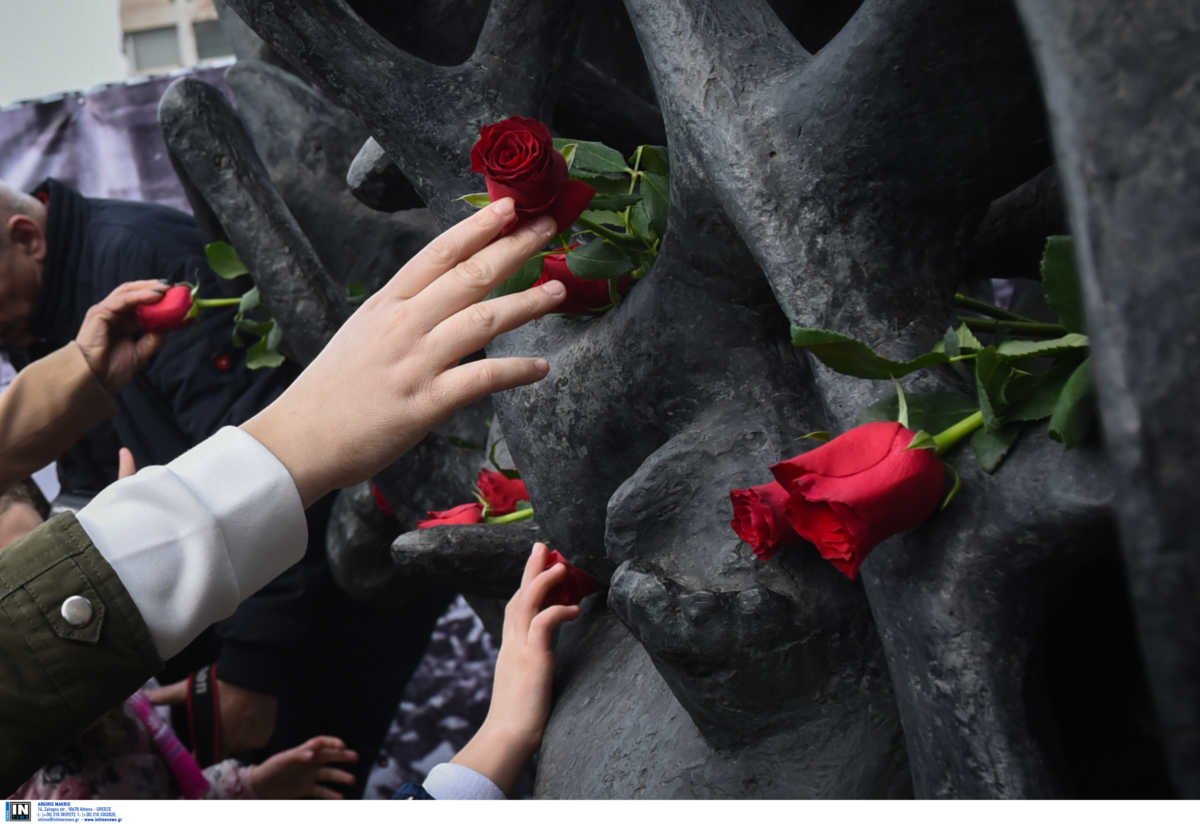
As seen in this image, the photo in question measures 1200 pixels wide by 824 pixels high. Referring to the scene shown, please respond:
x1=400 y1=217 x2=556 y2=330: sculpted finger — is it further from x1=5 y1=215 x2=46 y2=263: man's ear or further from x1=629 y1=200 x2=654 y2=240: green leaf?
x1=5 y1=215 x2=46 y2=263: man's ear

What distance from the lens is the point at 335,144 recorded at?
1229 millimetres

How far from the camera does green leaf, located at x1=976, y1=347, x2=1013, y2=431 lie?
1.48 ft

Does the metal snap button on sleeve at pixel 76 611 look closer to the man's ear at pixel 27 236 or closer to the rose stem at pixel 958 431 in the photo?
the rose stem at pixel 958 431

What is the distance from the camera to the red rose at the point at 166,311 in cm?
111

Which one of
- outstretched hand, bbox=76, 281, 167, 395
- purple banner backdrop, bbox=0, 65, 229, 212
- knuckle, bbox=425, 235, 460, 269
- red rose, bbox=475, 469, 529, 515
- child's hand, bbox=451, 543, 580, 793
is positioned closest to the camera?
knuckle, bbox=425, 235, 460, 269

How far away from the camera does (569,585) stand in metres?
0.79

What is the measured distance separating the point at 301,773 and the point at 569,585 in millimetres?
579

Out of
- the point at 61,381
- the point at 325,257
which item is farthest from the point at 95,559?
the point at 325,257

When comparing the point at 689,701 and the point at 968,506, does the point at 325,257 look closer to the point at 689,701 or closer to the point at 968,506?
the point at 689,701

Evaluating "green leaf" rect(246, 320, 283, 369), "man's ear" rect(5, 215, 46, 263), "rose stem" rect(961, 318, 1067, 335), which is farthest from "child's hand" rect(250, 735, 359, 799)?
"rose stem" rect(961, 318, 1067, 335)

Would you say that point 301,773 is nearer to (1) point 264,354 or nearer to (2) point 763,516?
(1) point 264,354

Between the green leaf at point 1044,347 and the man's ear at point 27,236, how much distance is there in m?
1.14

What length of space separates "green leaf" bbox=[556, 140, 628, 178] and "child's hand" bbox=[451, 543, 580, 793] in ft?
0.88
